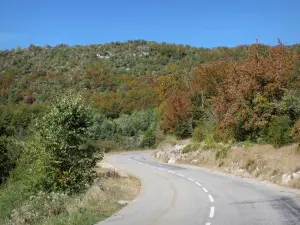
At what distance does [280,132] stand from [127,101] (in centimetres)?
5966

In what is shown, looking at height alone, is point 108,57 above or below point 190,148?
above

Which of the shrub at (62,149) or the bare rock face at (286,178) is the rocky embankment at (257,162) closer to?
the bare rock face at (286,178)

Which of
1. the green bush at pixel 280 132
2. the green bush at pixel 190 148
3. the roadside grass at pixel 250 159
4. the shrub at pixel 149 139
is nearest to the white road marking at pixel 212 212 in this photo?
the roadside grass at pixel 250 159

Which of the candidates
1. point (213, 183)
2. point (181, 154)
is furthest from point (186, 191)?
point (181, 154)

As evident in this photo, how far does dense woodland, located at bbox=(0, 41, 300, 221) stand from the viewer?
2033 centimetres

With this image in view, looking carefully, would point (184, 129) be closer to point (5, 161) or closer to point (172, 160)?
point (172, 160)

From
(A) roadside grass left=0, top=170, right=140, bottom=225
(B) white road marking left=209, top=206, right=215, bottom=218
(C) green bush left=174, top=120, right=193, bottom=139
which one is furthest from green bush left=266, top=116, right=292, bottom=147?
(C) green bush left=174, top=120, right=193, bottom=139

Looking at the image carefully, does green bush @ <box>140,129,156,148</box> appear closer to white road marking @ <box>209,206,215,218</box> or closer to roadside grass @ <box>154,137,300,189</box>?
roadside grass @ <box>154,137,300,189</box>

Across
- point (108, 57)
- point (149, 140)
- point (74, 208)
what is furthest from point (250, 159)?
point (108, 57)

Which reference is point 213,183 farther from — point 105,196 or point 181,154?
point 181,154

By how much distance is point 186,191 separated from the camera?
18.0m

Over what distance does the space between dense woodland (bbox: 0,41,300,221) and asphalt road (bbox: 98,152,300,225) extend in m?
5.12

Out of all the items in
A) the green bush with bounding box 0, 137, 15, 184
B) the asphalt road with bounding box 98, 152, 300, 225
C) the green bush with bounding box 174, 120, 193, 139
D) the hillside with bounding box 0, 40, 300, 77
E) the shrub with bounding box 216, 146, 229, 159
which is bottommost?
the green bush with bounding box 0, 137, 15, 184

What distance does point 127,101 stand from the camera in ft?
268
